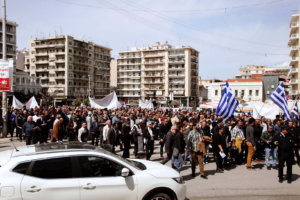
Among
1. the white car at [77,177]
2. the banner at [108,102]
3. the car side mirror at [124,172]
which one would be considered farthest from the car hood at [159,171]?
the banner at [108,102]

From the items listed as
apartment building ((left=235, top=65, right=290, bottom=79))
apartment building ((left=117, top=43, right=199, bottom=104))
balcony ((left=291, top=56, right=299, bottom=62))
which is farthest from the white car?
apartment building ((left=235, top=65, right=290, bottom=79))

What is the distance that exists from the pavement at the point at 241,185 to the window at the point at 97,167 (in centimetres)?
259

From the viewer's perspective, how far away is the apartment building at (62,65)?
271 ft

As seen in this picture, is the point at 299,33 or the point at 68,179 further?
the point at 299,33

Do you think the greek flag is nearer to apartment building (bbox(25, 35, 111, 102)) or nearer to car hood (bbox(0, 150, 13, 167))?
car hood (bbox(0, 150, 13, 167))

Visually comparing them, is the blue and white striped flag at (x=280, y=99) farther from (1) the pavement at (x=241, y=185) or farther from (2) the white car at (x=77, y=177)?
(2) the white car at (x=77, y=177)

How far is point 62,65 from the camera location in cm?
8356

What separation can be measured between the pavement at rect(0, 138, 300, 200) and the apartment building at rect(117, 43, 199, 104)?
75.4m

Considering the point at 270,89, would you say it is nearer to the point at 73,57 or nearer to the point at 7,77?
the point at 73,57

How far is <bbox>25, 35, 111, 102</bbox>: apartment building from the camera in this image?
8269 centimetres

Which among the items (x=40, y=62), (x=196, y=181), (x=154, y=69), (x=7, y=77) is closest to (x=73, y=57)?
(x=40, y=62)

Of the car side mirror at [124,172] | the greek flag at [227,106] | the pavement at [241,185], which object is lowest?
the pavement at [241,185]

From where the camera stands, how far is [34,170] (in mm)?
4758

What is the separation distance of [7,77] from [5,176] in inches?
546
